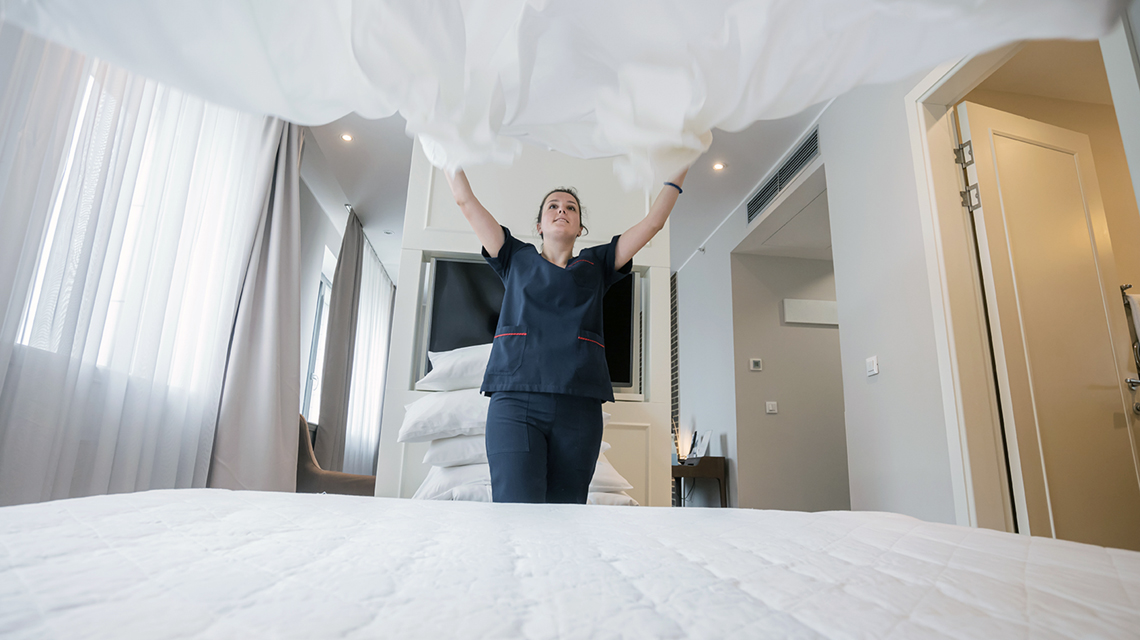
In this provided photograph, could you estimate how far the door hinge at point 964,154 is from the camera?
2807 mm

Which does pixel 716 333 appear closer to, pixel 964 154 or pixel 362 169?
pixel 964 154

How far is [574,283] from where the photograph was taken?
188 cm

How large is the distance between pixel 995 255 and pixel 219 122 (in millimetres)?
3766

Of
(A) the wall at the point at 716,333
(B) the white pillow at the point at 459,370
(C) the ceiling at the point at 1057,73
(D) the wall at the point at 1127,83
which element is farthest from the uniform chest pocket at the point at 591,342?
(A) the wall at the point at 716,333

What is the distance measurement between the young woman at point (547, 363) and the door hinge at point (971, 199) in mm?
1809

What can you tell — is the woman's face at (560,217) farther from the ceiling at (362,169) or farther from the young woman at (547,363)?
the ceiling at (362,169)

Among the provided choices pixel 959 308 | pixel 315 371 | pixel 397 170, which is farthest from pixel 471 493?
pixel 315 371

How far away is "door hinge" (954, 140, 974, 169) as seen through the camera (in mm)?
2807

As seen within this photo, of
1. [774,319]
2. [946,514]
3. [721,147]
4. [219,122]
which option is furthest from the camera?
[774,319]

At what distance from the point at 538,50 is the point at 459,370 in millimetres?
1743

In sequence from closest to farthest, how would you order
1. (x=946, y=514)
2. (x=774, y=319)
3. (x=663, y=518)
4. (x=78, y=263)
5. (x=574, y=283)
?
(x=663, y=518) → (x=574, y=283) → (x=78, y=263) → (x=946, y=514) → (x=774, y=319)

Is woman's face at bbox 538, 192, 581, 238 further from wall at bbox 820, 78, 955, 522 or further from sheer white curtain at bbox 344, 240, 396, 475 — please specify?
sheer white curtain at bbox 344, 240, 396, 475

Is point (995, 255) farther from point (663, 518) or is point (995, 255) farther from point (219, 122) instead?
point (219, 122)

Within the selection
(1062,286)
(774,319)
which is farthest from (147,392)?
(774,319)
